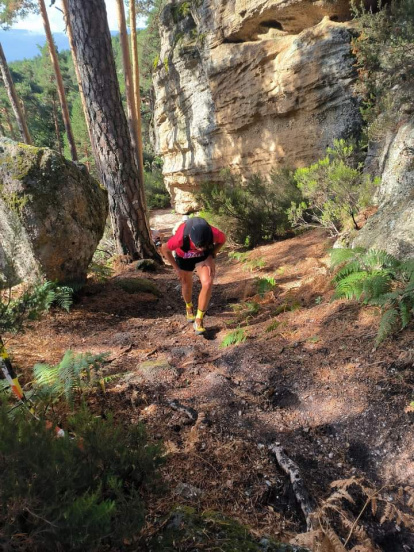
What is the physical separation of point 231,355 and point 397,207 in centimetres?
329

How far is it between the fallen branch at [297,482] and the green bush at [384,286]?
1328 mm

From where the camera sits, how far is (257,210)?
9297 mm

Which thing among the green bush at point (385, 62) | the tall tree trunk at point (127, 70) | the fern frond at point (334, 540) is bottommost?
the fern frond at point (334, 540)

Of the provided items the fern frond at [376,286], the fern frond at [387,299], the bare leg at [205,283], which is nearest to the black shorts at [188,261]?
the bare leg at [205,283]

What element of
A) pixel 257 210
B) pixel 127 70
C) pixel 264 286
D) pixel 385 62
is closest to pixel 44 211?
pixel 264 286

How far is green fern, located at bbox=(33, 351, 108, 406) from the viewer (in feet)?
7.45

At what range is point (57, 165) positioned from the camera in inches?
179

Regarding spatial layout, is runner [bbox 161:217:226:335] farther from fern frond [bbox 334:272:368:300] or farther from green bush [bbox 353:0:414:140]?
green bush [bbox 353:0:414:140]

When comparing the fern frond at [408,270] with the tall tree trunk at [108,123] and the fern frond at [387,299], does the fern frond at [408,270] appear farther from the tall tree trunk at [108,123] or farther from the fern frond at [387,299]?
the tall tree trunk at [108,123]

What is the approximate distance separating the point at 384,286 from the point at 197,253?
2.29 metres

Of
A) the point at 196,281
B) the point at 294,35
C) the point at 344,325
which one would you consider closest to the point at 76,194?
the point at 196,281

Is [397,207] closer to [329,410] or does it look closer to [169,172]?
[329,410]

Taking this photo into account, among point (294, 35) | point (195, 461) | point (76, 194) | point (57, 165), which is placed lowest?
point (195, 461)

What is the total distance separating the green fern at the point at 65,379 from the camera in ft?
7.45
